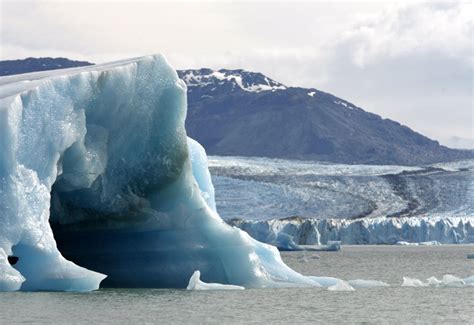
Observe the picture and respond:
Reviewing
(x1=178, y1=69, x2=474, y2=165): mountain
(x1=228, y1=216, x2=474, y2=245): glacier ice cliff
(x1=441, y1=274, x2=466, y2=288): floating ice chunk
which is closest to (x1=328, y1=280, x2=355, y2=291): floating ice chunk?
(x1=441, y1=274, x2=466, y2=288): floating ice chunk

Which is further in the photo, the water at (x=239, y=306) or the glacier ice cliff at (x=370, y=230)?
the glacier ice cliff at (x=370, y=230)

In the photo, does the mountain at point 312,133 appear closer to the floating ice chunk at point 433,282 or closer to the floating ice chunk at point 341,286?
the floating ice chunk at point 433,282

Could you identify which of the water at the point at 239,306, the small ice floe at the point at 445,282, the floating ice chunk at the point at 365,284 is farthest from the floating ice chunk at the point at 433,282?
the water at the point at 239,306

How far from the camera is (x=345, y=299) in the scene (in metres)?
19.3

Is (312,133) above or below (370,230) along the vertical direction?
above

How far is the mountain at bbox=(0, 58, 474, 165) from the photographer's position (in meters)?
161

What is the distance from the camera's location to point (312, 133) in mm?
166750

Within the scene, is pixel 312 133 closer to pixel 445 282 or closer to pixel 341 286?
pixel 445 282

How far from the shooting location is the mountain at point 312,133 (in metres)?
161

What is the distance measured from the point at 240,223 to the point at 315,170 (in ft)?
73.4

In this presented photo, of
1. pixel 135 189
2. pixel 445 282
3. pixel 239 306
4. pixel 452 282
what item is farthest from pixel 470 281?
pixel 135 189

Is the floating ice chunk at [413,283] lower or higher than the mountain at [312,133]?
lower

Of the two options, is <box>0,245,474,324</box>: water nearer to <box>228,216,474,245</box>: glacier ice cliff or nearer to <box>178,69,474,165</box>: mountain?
<box>228,216,474,245</box>: glacier ice cliff

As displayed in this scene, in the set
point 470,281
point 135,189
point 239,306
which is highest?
point 135,189
